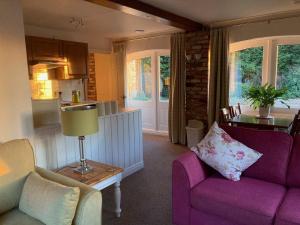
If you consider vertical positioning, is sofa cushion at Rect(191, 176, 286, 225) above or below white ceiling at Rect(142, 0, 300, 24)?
below

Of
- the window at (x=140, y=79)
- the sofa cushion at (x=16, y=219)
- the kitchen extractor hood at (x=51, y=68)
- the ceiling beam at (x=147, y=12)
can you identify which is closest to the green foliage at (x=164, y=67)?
the window at (x=140, y=79)

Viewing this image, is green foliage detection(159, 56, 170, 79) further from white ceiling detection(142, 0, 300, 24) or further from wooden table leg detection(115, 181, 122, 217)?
wooden table leg detection(115, 181, 122, 217)

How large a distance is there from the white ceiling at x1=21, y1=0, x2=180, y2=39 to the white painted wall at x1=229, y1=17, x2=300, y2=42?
1.44m

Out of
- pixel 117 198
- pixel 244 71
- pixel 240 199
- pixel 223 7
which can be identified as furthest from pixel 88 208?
pixel 244 71

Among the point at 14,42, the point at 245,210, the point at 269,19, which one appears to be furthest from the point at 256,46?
the point at 14,42

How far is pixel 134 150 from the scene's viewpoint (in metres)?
3.82

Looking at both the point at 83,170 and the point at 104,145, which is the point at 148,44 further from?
the point at 83,170

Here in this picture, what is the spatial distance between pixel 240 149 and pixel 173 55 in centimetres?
328

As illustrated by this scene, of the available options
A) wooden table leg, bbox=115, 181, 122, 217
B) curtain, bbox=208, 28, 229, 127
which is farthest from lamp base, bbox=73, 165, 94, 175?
curtain, bbox=208, 28, 229, 127

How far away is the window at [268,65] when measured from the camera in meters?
4.47

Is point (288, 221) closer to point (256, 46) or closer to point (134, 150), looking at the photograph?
point (134, 150)

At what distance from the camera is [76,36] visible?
556cm

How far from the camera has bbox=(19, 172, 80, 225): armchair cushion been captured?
1.59 metres

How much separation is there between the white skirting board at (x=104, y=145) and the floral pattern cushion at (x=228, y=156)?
1.37 meters
